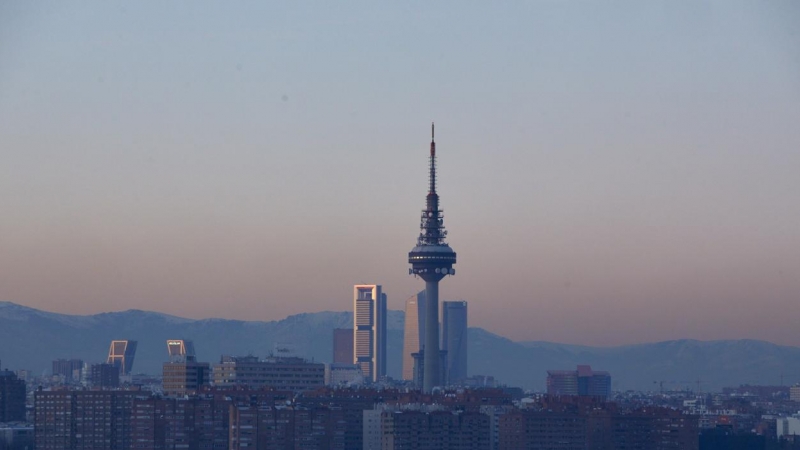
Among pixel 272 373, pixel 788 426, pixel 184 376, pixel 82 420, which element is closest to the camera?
pixel 82 420

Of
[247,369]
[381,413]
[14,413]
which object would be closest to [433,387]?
[247,369]

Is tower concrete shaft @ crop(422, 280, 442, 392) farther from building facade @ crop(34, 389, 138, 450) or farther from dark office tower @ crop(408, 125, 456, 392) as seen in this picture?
building facade @ crop(34, 389, 138, 450)

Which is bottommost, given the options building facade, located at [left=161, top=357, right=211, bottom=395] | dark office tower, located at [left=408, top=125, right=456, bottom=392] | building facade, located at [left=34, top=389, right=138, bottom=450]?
building facade, located at [left=34, top=389, right=138, bottom=450]

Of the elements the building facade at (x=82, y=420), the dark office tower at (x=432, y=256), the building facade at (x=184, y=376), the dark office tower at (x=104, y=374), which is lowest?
the building facade at (x=82, y=420)

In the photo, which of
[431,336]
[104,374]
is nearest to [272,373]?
[431,336]

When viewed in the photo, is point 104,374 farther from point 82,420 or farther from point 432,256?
point 82,420

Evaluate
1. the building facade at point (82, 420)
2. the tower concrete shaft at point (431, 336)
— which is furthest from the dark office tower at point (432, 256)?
the building facade at point (82, 420)

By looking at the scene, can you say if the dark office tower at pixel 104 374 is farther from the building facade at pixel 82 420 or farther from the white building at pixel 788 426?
the building facade at pixel 82 420

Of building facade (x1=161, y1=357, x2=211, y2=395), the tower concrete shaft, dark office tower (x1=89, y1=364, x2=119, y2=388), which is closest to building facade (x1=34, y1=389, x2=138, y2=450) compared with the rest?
building facade (x1=161, y1=357, x2=211, y2=395)
